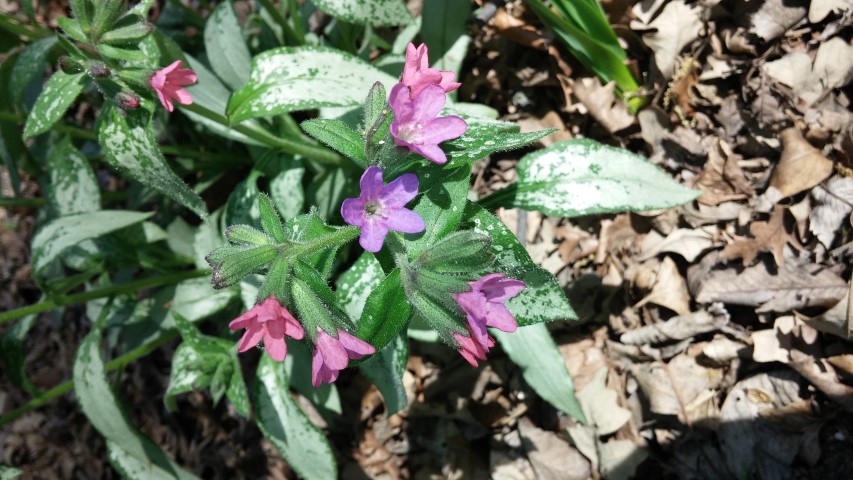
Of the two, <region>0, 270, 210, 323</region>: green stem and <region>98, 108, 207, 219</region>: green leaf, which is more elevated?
<region>98, 108, 207, 219</region>: green leaf

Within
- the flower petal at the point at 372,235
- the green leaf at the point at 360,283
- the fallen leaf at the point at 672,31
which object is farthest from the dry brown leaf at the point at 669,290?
the flower petal at the point at 372,235

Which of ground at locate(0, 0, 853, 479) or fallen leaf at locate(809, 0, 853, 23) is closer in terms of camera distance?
ground at locate(0, 0, 853, 479)

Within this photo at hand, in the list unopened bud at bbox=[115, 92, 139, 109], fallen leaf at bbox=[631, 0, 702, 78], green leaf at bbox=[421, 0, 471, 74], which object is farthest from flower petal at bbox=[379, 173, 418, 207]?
fallen leaf at bbox=[631, 0, 702, 78]

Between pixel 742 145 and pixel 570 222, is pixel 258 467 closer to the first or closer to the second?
pixel 570 222

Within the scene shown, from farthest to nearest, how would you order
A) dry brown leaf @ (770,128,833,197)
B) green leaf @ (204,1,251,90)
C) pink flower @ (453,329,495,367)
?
green leaf @ (204,1,251,90) → dry brown leaf @ (770,128,833,197) → pink flower @ (453,329,495,367)

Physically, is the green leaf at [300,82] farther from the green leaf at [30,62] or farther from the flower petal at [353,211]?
the flower petal at [353,211]

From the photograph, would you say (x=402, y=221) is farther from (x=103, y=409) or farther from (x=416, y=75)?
(x=103, y=409)

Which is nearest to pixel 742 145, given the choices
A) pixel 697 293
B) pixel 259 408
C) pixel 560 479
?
pixel 697 293

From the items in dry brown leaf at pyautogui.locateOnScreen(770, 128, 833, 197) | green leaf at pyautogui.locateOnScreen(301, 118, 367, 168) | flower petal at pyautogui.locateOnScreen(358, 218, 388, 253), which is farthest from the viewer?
dry brown leaf at pyautogui.locateOnScreen(770, 128, 833, 197)

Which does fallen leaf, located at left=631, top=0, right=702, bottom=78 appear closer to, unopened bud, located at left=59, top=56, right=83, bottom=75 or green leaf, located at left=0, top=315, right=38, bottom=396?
unopened bud, located at left=59, top=56, right=83, bottom=75
